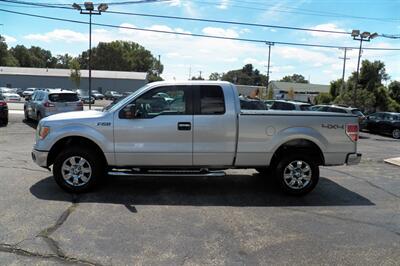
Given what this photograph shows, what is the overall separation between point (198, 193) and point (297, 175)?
177cm

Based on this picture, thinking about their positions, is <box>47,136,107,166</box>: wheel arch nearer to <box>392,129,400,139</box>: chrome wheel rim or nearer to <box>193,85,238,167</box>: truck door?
<box>193,85,238,167</box>: truck door

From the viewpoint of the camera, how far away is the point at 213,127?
6711 millimetres

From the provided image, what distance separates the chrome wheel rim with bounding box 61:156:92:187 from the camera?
6.71m

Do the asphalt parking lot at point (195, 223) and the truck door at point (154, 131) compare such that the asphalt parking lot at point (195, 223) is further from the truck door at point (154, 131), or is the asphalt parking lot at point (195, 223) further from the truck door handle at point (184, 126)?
the truck door handle at point (184, 126)

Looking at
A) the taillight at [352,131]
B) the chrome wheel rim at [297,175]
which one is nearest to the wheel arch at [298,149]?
the chrome wheel rim at [297,175]

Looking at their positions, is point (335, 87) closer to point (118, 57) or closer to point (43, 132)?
point (43, 132)

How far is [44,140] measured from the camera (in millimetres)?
6719

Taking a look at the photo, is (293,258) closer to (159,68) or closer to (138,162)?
(138,162)

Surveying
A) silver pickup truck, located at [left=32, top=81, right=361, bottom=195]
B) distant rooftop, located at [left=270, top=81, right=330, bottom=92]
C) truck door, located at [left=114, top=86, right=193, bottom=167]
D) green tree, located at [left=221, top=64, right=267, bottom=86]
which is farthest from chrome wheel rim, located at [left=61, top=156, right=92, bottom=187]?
green tree, located at [left=221, top=64, right=267, bottom=86]

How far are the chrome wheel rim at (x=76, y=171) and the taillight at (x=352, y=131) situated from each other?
450 cm

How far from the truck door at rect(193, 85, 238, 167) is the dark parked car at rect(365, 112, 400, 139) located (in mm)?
19848

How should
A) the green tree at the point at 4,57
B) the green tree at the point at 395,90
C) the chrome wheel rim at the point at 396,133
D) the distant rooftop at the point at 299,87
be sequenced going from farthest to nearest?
the green tree at the point at 4,57, the distant rooftop at the point at 299,87, the green tree at the point at 395,90, the chrome wheel rim at the point at 396,133

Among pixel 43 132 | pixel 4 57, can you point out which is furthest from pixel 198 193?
pixel 4 57

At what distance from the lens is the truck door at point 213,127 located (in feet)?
22.0
